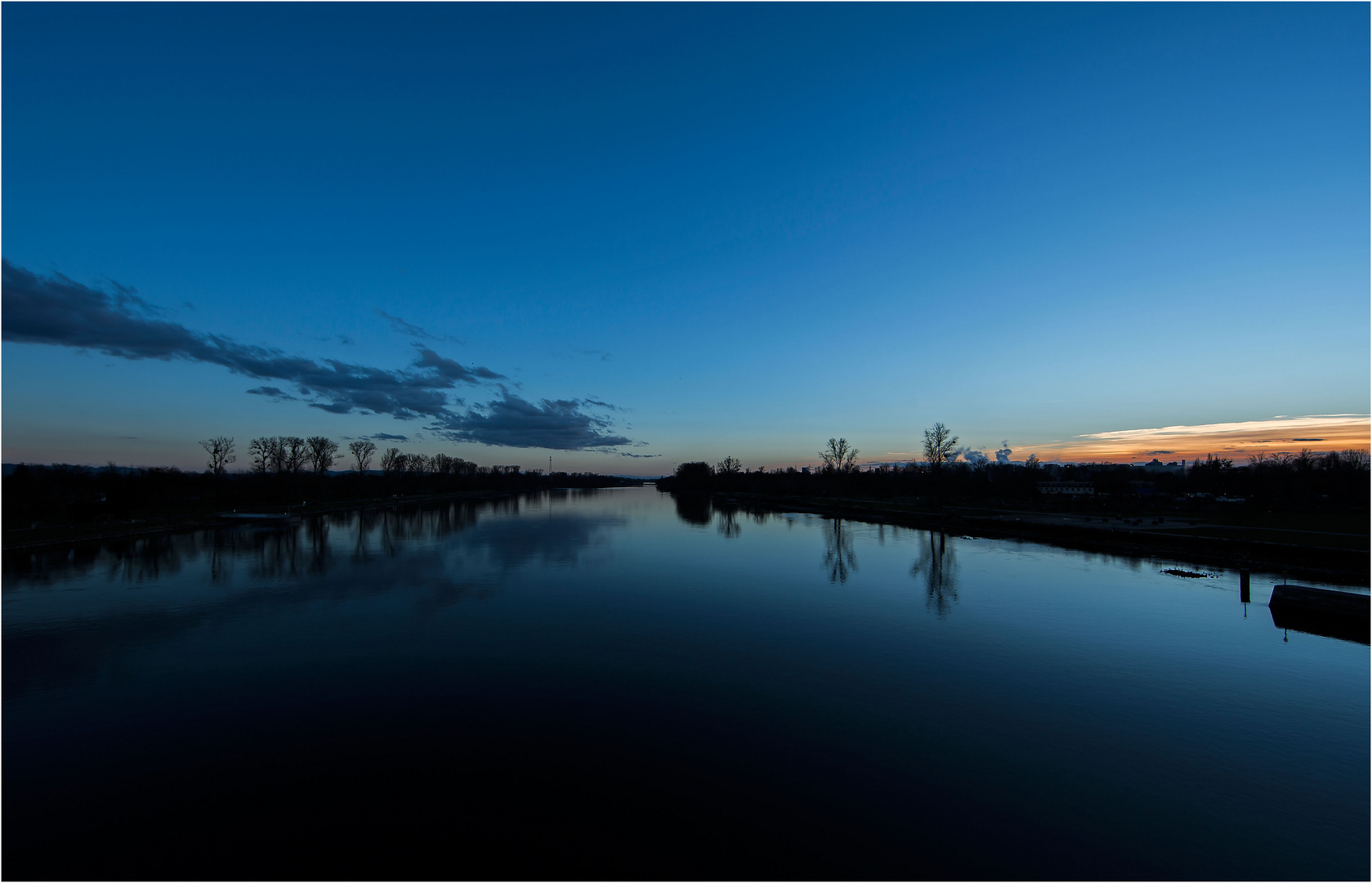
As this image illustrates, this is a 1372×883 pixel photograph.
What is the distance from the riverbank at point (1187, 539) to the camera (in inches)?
971

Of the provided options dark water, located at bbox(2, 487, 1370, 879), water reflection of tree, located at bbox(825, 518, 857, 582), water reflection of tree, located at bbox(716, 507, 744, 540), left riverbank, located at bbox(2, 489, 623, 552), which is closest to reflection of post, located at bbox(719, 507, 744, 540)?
water reflection of tree, located at bbox(716, 507, 744, 540)

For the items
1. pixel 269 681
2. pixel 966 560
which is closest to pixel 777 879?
pixel 269 681

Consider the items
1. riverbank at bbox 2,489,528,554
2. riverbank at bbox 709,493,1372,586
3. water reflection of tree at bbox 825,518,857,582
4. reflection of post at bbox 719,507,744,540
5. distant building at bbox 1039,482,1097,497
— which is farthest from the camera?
distant building at bbox 1039,482,1097,497

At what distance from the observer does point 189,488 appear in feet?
201

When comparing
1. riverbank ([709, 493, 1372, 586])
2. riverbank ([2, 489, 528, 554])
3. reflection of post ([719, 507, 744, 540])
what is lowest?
reflection of post ([719, 507, 744, 540])

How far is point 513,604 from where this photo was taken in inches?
709

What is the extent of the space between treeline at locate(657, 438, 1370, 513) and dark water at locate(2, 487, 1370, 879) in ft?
182

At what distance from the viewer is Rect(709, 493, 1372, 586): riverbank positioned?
80.9 feet

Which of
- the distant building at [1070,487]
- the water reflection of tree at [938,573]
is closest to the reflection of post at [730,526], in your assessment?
the water reflection of tree at [938,573]

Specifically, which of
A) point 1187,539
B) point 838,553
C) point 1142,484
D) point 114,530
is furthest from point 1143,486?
point 114,530

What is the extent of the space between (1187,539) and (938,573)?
18343 mm

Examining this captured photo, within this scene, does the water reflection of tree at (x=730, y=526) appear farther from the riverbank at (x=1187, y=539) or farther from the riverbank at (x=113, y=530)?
the riverbank at (x=113, y=530)

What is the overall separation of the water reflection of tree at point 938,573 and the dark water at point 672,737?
56 cm

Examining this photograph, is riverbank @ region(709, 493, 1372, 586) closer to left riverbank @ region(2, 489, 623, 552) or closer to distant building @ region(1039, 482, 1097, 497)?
left riverbank @ region(2, 489, 623, 552)
